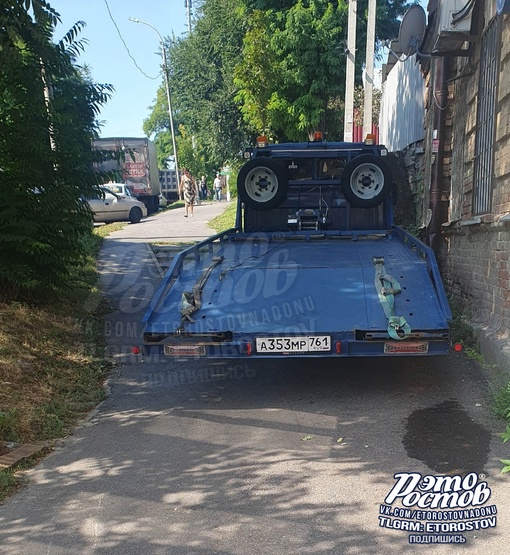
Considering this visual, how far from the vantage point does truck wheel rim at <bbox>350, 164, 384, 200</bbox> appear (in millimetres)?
7094

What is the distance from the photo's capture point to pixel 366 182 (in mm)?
7156

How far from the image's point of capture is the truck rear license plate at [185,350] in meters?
4.89

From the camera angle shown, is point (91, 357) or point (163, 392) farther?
point (91, 357)

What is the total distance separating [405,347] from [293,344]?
0.94 meters

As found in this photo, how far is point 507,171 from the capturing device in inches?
219

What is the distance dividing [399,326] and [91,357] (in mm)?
3773

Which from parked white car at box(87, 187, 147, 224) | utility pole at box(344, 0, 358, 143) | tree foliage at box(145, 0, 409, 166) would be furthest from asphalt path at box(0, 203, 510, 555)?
parked white car at box(87, 187, 147, 224)

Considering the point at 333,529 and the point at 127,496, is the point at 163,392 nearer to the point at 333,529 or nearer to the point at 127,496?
the point at 127,496

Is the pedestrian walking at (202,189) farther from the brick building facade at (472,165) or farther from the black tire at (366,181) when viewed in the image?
the black tire at (366,181)

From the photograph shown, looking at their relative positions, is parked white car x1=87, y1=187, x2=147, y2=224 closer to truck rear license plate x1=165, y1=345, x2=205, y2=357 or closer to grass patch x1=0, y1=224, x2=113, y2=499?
grass patch x1=0, y1=224, x2=113, y2=499

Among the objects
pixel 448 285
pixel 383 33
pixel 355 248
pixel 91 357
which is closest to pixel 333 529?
pixel 355 248

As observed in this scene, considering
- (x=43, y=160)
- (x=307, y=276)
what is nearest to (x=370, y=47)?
(x=43, y=160)

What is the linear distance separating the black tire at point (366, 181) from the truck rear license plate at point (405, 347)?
9.33 feet

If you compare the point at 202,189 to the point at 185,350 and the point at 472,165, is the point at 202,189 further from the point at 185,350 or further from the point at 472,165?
the point at 185,350
